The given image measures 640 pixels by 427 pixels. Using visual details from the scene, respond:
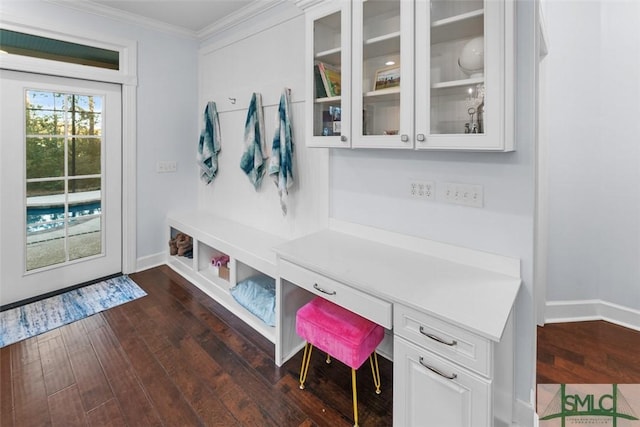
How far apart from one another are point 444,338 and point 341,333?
0.54 m

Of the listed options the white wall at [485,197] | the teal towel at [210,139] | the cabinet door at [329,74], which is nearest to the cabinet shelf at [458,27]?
the white wall at [485,197]

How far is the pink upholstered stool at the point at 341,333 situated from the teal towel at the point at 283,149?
1029 millimetres

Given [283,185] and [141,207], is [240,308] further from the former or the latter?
[141,207]

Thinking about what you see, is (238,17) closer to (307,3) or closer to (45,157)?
(307,3)

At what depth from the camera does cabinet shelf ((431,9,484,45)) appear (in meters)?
1.34

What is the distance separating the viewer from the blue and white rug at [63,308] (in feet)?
7.66

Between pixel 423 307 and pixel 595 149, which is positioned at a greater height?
pixel 595 149

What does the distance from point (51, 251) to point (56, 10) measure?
6.79 feet

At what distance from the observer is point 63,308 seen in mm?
2646

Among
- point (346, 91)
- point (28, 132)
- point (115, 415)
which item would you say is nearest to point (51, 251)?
point (28, 132)

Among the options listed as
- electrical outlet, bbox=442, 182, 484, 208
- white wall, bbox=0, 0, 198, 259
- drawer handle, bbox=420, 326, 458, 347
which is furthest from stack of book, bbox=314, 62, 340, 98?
white wall, bbox=0, 0, 198, 259

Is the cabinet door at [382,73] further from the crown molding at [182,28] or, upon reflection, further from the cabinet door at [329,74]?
the crown molding at [182,28]

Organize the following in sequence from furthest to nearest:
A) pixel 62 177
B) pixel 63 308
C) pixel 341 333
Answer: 1. pixel 62 177
2. pixel 63 308
3. pixel 341 333

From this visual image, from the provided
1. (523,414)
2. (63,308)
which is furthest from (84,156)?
(523,414)
